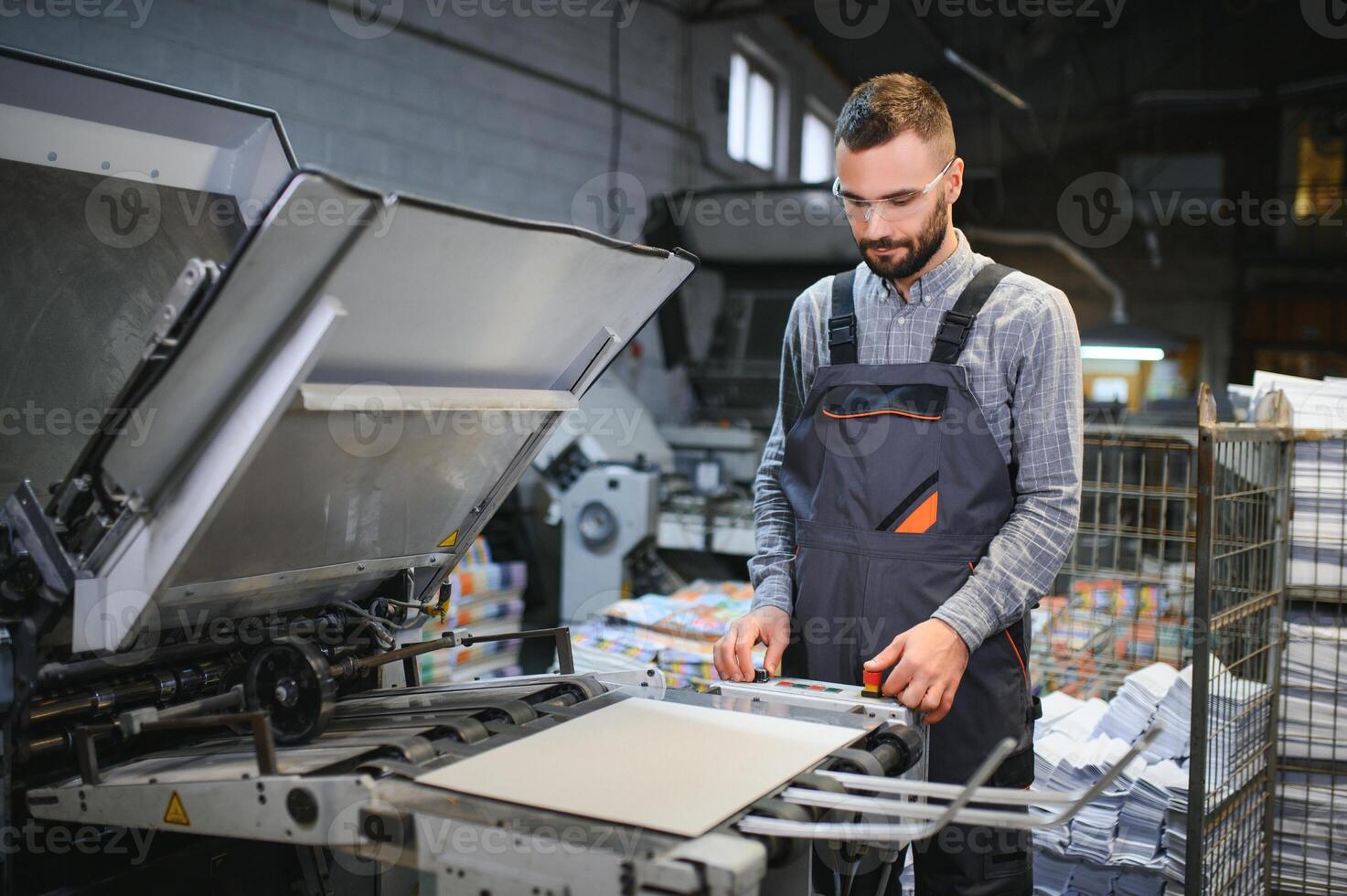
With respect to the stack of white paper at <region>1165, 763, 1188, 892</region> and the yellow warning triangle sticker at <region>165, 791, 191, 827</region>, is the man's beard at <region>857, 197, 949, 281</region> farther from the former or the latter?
the stack of white paper at <region>1165, 763, 1188, 892</region>

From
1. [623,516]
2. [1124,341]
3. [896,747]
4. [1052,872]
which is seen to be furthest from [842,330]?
[1124,341]

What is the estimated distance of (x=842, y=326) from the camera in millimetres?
1692

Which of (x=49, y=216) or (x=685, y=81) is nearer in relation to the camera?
(x=49, y=216)

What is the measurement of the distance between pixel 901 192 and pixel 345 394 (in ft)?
2.84

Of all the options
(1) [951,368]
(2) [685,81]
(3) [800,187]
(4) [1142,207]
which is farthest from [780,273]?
(4) [1142,207]

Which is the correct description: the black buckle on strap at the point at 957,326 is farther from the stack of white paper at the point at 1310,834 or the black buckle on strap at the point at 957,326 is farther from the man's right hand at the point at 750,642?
the stack of white paper at the point at 1310,834

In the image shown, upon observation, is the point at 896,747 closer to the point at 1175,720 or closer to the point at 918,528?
→ the point at 918,528

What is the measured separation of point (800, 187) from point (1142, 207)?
665 centimetres

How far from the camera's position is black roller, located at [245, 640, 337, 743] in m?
1.21

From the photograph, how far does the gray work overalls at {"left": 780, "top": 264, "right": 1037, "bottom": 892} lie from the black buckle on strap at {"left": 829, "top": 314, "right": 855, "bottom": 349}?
0.08 metres

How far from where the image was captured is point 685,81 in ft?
22.5

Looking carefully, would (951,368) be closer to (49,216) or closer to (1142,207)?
(49,216)

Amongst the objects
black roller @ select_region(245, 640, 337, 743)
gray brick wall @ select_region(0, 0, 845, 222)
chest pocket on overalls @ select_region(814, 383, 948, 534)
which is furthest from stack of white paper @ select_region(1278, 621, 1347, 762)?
gray brick wall @ select_region(0, 0, 845, 222)

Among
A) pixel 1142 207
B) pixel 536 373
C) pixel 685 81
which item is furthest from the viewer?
pixel 1142 207
